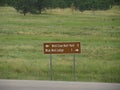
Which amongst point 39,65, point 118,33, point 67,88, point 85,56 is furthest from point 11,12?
point 67,88

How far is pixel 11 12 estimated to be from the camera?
10.7 meters

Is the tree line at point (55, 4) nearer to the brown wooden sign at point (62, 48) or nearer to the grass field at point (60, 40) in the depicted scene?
the grass field at point (60, 40)

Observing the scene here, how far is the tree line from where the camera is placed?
34.2 ft

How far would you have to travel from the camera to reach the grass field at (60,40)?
10133 mm

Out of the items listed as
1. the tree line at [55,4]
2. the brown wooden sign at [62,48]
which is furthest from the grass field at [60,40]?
the brown wooden sign at [62,48]

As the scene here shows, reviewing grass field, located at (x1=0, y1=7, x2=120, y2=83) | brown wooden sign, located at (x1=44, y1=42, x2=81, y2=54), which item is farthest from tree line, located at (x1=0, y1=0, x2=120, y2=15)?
brown wooden sign, located at (x1=44, y1=42, x2=81, y2=54)

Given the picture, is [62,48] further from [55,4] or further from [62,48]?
[55,4]

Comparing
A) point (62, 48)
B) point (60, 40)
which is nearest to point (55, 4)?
point (60, 40)

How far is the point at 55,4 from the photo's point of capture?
35.0 ft

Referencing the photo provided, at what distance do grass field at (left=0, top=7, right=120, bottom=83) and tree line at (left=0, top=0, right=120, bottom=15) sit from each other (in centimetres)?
16

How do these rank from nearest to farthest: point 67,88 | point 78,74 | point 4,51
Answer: point 67,88
point 78,74
point 4,51

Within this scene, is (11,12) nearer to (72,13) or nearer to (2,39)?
(2,39)

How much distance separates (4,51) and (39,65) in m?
1.21

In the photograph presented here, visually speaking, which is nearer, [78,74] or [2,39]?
[78,74]
